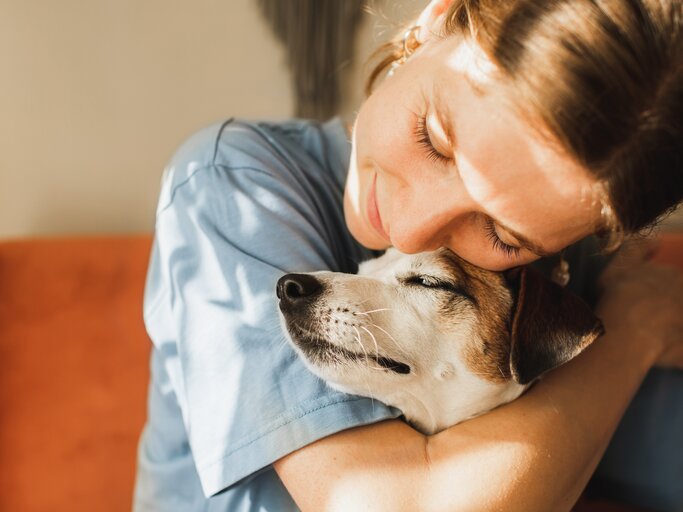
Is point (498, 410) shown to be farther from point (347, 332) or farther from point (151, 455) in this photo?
point (151, 455)

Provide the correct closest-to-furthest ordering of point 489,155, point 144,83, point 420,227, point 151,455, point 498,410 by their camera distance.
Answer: point 489,155
point 420,227
point 498,410
point 151,455
point 144,83

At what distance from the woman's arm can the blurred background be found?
3.83ft

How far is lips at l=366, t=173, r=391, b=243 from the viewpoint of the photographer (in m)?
0.94

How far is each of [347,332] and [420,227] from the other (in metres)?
0.20

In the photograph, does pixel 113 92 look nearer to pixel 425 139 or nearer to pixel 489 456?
pixel 425 139

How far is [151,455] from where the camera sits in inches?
47.9

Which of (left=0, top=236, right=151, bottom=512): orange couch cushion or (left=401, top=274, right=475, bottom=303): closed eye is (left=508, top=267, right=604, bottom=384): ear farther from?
(left=0, top=236, right=151, bottom=512): orange couch cushion

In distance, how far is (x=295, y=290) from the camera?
2.87 feet

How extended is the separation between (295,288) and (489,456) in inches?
13.5

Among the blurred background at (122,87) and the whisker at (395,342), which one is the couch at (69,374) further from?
the whisker at (395,342)

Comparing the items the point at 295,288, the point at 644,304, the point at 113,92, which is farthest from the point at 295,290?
the point at 113,92

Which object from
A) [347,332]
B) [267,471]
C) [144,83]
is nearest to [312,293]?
[347,332]

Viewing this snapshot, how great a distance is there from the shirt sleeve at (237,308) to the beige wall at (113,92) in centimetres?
92

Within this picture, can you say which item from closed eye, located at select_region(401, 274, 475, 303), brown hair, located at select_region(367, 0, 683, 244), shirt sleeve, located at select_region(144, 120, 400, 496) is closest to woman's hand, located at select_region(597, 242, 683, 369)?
closed eye, located at select_region(401, 274, 475, 303)
